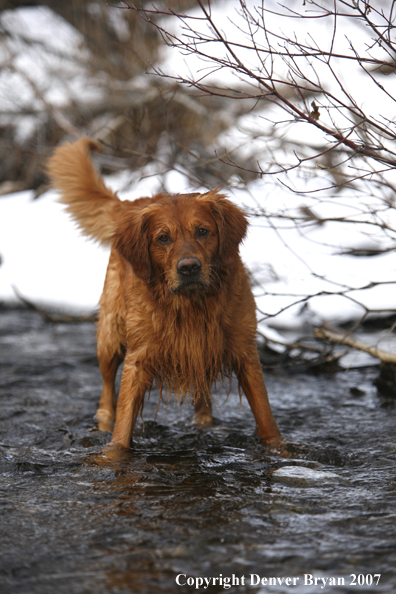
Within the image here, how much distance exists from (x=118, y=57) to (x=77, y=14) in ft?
4.68

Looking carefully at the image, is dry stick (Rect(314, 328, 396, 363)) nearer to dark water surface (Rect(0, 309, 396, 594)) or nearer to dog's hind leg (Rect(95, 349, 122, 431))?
dark water surface (Rect(0, 309, 396, 594))

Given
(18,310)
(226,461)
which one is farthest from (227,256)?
(18,310)

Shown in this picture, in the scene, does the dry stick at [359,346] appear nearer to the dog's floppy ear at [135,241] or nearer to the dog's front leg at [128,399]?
the dog's front leg at [128,399]

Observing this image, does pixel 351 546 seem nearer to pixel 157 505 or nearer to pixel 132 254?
pixel 157 505

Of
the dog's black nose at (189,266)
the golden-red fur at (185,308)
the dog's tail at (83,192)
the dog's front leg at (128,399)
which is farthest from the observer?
the dog's tail at (83,192)

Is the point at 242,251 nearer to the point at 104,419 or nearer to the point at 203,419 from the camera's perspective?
the point at 203,419

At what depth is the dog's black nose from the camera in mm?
3178

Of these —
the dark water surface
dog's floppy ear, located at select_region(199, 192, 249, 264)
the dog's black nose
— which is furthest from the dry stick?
the dog's black nose

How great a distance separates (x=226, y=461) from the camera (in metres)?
3.45
